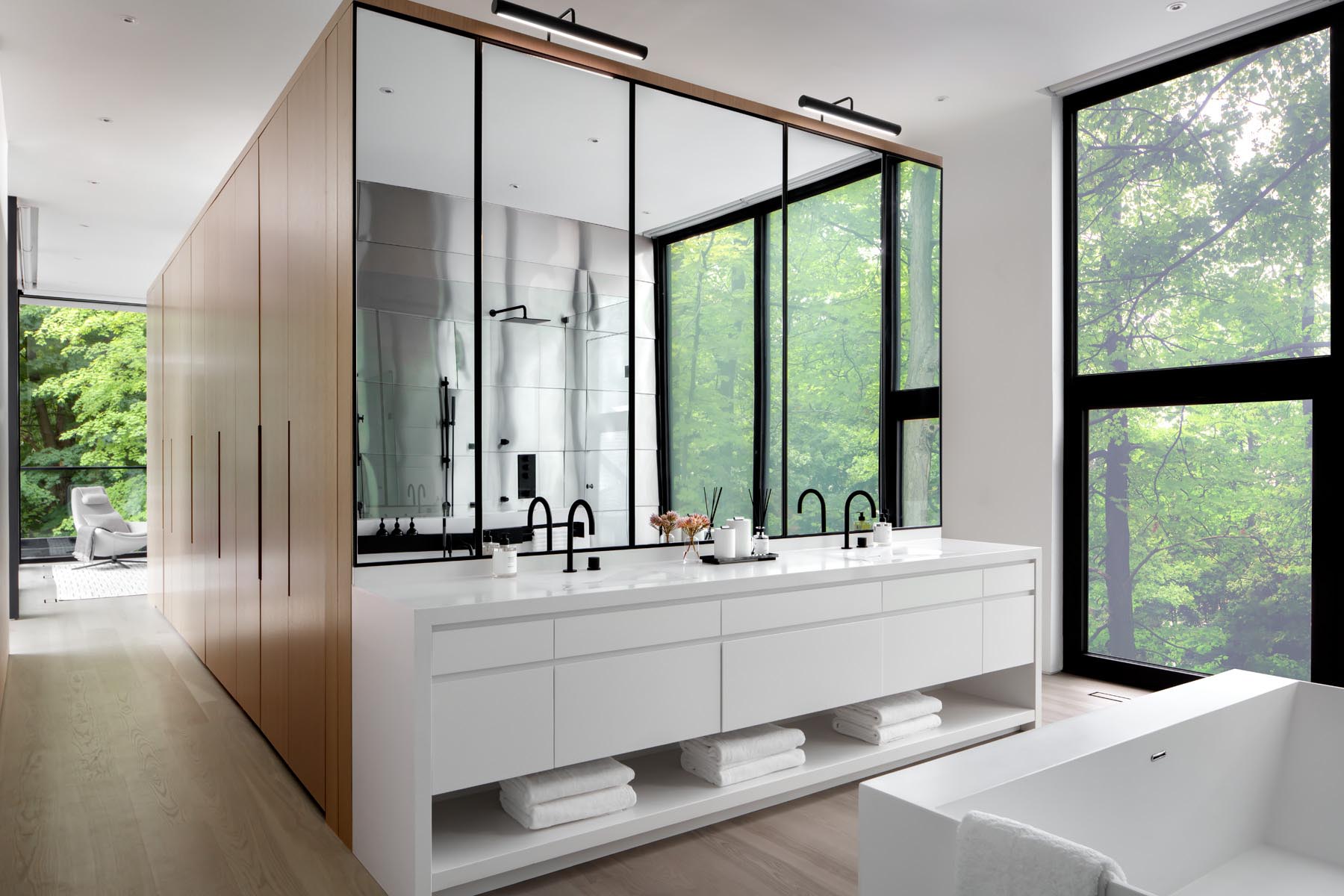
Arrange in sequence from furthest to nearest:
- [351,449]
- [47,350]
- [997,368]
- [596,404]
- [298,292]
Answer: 1. [47,350]
2. [997,368]
3. [596,404]
4. [298,292]
5. [351,449]

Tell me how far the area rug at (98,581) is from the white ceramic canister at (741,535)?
21.5 ft

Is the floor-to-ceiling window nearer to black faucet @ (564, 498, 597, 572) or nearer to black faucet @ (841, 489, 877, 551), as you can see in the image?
black faucet @ (841, 489, 877, 551)

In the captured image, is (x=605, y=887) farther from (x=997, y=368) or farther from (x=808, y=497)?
(x=997, y=368)

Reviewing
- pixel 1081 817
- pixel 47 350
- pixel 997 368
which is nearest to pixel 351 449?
pixel 1081 817

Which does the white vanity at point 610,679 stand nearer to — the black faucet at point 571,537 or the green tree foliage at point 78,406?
the black faucet at point 571,537

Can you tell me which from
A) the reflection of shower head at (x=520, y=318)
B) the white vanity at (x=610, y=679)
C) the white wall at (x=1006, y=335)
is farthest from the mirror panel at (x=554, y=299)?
the white wall at (x=1006, y=335)

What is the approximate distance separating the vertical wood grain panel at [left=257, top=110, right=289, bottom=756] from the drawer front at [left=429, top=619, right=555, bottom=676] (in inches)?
52.3

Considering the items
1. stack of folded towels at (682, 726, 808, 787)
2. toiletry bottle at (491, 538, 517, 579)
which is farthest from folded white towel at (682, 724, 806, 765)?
toiletry bottle at (491, 538, 517, 579)

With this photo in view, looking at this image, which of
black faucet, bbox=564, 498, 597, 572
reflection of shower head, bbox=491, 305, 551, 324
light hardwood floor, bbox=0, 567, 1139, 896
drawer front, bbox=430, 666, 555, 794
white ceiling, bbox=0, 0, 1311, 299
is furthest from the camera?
white ceiling, bbox=0, 0, 1311, 299

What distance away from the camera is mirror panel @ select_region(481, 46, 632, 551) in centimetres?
316

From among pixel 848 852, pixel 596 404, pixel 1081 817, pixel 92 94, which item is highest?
pixel 92 94

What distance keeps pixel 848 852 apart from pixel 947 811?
1.35 metres

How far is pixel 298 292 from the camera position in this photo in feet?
10.6

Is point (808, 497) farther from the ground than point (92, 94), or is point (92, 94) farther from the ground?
point (92, 94)
